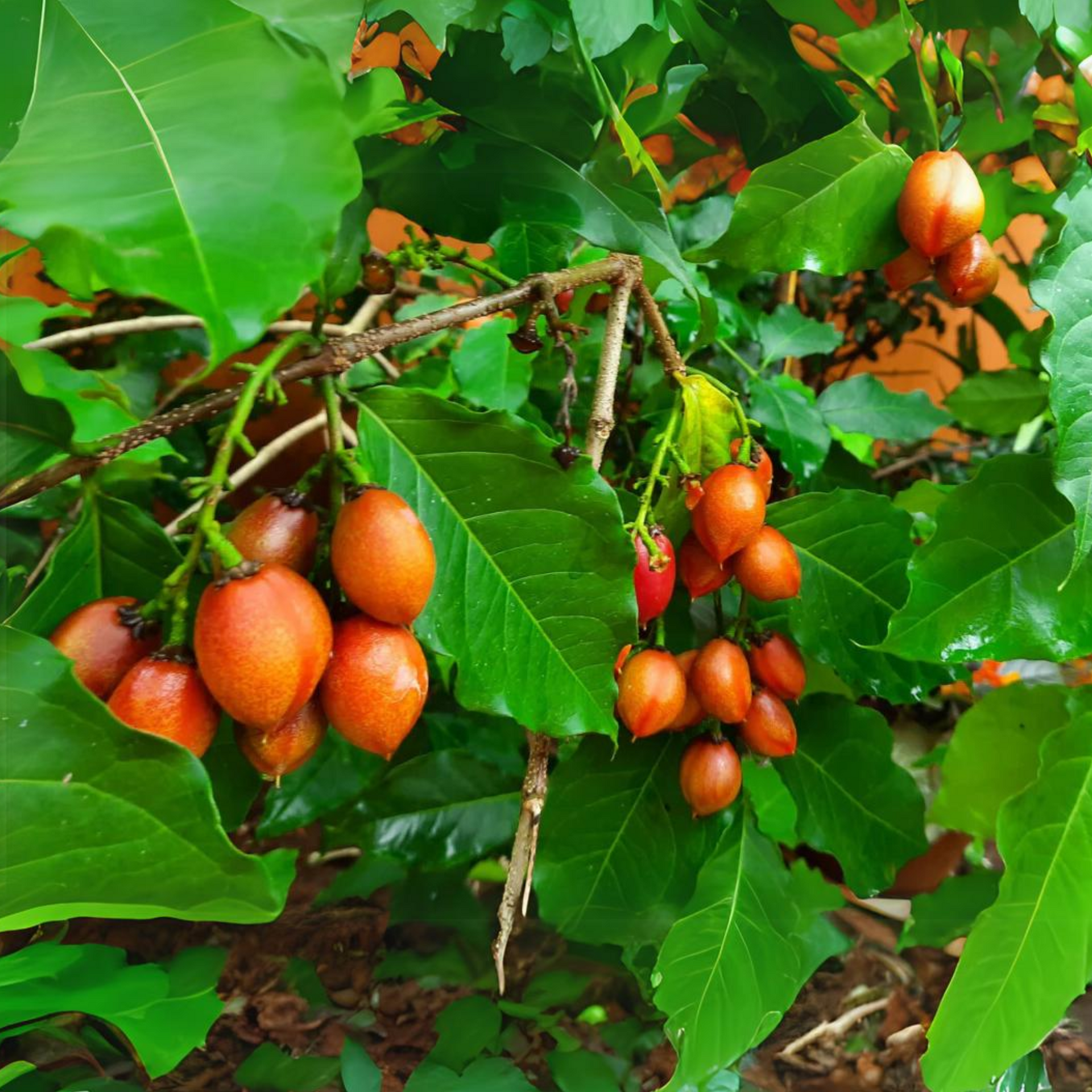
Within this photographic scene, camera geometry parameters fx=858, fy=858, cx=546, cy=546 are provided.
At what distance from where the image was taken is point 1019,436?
0.84 m

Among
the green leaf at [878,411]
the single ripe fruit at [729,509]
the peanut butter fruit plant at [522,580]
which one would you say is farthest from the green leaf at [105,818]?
the green leaf at [878,411]

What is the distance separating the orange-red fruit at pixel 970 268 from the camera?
410 mm

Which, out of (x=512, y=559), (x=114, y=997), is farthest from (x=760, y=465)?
(x=114, y=997)

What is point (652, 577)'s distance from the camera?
385mm

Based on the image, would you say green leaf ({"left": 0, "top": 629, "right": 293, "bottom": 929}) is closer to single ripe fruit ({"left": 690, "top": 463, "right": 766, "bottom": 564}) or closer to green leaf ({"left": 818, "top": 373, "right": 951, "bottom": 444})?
single ripe fruit ({"left": 690, "top": 463, "right": 766, "bottom": 564})

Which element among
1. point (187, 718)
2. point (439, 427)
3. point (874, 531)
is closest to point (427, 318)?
point (439, 427)

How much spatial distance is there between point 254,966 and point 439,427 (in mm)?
471

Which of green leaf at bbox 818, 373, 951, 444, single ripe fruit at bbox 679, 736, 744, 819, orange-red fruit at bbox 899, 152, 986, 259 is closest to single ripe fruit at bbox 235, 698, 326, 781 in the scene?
single ripe fruit at bbox 679, 736, 744, 819

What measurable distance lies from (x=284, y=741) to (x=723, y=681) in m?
0.23

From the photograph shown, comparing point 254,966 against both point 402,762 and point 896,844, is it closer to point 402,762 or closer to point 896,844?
point 402,762

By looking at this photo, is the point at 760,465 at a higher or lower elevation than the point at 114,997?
higher

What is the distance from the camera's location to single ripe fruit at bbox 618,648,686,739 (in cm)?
41

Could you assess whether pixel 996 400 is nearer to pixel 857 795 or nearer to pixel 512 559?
pixel 857 795

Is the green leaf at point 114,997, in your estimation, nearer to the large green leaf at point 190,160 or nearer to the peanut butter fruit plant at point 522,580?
the peanut butter fruit plant at point 522,580
